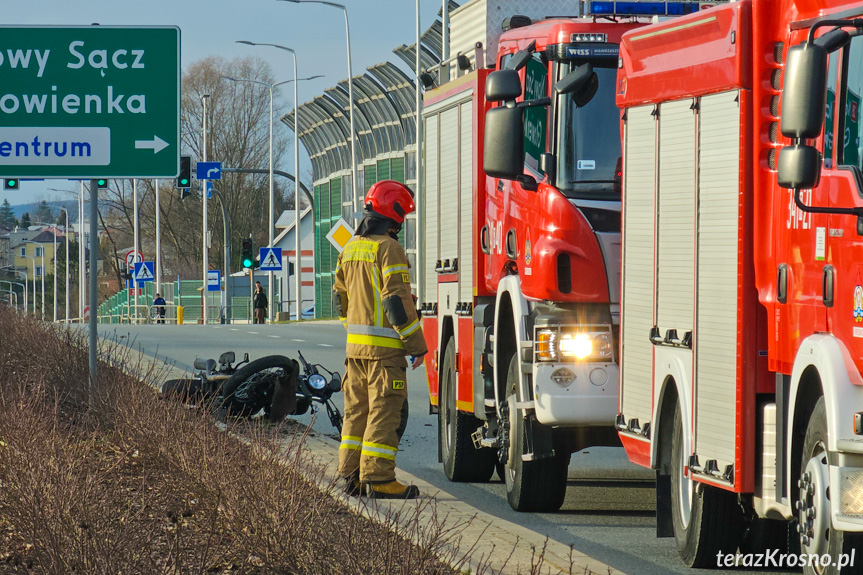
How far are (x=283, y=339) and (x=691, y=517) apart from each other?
26800mm

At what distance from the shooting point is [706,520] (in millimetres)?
7703

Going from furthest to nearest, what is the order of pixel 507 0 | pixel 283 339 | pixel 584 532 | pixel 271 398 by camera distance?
1. pixel 283 339
2. pixel 271 398
3. pixel 507 0
4. pixel 584 532

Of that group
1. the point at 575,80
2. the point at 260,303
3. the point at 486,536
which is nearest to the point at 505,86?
the point at 575,80

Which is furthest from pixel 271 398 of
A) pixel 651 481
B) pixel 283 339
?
pixel 283 339

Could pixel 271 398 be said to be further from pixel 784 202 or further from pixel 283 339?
pixel 283 339

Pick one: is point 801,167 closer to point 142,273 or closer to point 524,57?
point 524,57

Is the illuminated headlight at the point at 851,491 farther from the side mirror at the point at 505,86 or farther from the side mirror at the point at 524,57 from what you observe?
the side mirror at the point at 524,57

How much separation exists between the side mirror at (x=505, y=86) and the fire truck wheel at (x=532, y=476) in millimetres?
1751

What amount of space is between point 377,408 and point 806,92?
4399mm

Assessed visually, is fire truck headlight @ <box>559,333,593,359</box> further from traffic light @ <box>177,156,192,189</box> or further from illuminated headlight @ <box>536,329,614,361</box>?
traffic light @ <box>177,156,192,189</box>

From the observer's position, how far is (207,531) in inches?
278

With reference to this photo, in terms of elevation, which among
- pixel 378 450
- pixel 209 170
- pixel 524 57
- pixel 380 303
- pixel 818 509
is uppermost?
pixel 209 170

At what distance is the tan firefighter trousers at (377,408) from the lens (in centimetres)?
945

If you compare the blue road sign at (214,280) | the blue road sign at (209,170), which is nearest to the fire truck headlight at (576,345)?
the blue road sign at (209,170)
